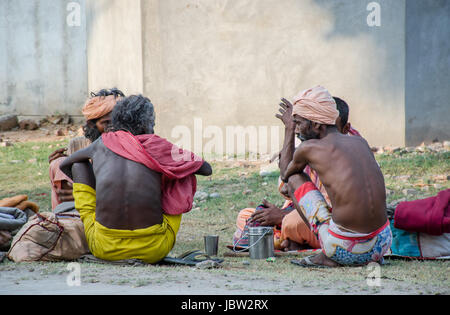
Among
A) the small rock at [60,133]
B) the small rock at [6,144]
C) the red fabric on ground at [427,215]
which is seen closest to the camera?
the red fabric on ground at [427,215]

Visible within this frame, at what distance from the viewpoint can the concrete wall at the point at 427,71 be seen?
10508 millimetres

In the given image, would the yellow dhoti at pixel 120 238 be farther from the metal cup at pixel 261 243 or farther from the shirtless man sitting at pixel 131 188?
the metal cup at pixel 261 243

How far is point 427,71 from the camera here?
10.8 meters

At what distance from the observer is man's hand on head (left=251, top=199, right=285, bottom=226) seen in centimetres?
539

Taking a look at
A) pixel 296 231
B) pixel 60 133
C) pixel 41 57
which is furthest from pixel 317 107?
pixel 41 57

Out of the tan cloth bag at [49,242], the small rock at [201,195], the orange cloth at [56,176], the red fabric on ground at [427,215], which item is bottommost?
the small rock at [201,195]

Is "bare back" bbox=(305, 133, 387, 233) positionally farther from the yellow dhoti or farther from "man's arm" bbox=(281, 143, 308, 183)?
the yellow dhoti

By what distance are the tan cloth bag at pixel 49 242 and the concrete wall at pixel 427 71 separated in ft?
23.6

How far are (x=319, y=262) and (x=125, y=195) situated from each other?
150cm

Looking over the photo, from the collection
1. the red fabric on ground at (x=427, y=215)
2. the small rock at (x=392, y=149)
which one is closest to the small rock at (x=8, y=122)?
the small rock at (x=392, y=149)

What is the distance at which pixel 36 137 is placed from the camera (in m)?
14.0

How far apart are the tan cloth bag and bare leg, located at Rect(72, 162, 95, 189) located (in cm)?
36

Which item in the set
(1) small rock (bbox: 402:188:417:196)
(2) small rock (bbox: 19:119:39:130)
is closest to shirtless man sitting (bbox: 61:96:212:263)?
(1) small rock (bbox: 402:188:417:196)
